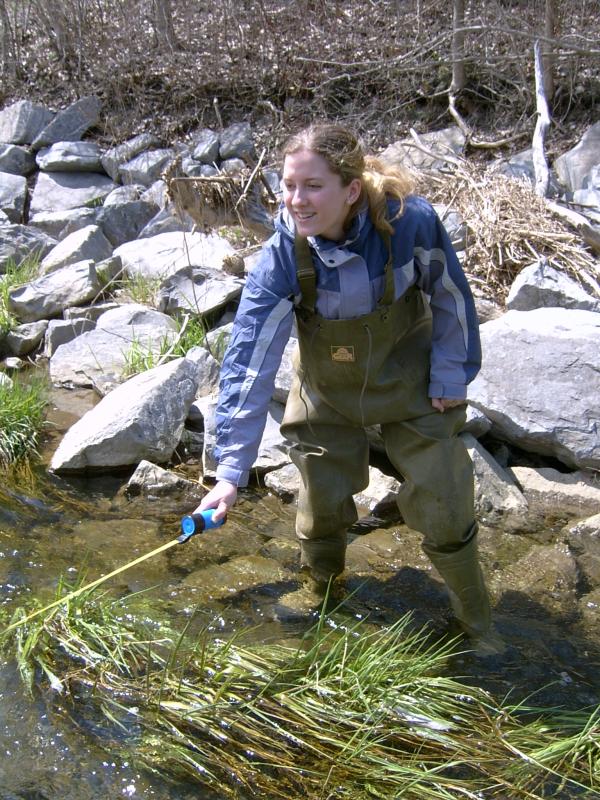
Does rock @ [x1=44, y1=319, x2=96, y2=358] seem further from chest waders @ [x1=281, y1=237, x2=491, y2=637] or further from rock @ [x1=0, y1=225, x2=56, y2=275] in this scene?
chest waders @ [x1=281, y1=237, x2=491, y2=637]

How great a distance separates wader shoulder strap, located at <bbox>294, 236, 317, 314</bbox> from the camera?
104 inches

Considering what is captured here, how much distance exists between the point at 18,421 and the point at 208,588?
5.43ft

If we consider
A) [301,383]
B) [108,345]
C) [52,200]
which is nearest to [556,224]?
[108,345]

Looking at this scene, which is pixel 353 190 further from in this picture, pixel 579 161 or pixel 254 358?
pixel 579 161

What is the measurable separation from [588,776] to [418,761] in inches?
18.3

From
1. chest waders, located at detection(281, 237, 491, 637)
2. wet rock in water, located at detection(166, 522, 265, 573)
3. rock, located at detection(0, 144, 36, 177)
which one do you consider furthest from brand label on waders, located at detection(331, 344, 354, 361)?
rock, located at detection(0, 144, 36, 177)

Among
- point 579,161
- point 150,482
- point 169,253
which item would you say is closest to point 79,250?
point 169,253

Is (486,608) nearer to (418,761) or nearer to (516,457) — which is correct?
(418,761)

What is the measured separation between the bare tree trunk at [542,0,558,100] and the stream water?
16.4 ft

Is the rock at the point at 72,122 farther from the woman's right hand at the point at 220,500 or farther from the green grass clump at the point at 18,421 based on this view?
the woman's right hand at the point at 220,500

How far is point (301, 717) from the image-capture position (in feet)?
8.64

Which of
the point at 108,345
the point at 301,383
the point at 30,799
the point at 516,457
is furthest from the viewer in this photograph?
the point at 108,345

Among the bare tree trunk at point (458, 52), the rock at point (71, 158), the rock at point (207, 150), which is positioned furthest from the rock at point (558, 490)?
the rock at point (71, 158)

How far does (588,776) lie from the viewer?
2.45 meters
